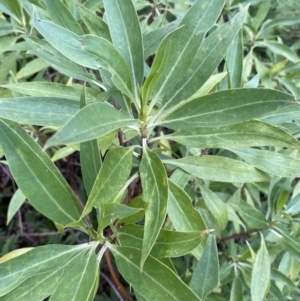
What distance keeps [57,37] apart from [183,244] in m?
0.39

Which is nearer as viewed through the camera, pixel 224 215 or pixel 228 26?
pixel 228 26

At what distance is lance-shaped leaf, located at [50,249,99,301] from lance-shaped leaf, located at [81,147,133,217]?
112 millimetres

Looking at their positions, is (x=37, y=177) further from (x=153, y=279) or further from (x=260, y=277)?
(x=260, y=277)

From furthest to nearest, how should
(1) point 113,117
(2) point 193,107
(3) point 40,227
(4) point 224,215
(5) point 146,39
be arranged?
1. (3) point 40,227
2. (4) point 224,215
3. (5) point 146,39
4. (2) point 193,107
5. (1) point 113,117

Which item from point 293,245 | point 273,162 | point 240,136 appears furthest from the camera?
point 293,245

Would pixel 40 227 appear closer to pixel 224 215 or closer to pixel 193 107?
pixel 224 215

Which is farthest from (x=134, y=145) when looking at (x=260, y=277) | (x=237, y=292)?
(x=237, y=292)

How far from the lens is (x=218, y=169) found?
Answer: 2.68ft

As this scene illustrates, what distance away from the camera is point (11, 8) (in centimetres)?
A: 110

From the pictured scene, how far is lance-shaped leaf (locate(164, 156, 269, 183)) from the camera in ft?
2.66

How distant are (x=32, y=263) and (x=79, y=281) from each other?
85 millimetres

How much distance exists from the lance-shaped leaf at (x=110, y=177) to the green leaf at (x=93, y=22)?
27 cm

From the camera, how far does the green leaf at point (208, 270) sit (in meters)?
0.77

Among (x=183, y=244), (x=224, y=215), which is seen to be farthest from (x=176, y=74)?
(x=224, y=215)
